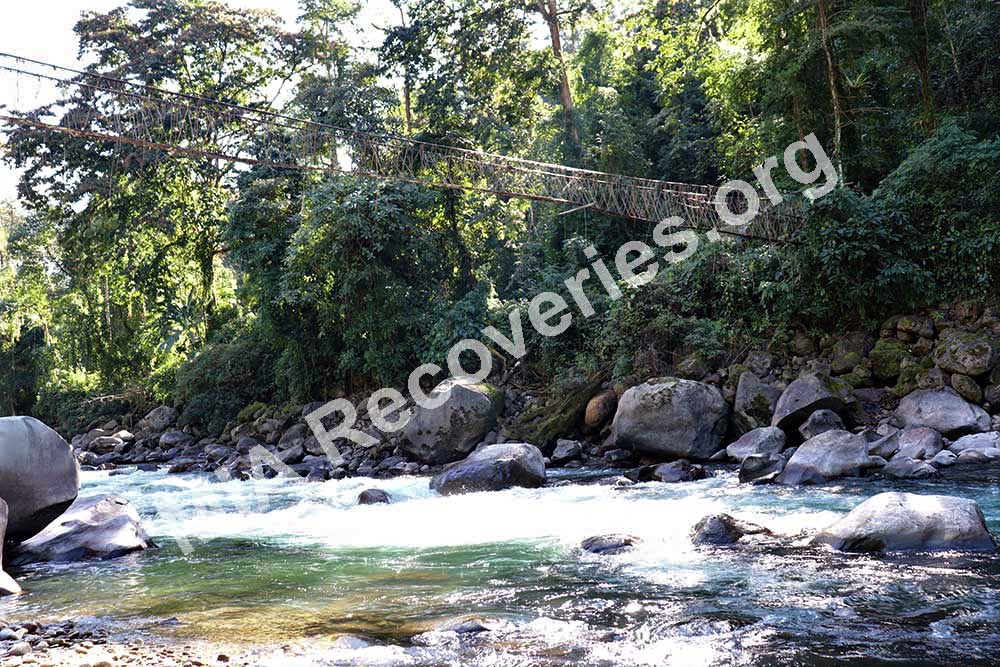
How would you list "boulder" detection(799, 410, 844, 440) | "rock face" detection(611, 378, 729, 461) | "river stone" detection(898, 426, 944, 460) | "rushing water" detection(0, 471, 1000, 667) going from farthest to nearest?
"rock face" detection(611, 378, 729, 461) → "boulder" detection(799, 410, 844, 440) → "river stone" detection(898, 426, 944, 460) → "rushing water" detection(0, 471, 1000, 667)

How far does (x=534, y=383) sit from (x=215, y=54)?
12106mm

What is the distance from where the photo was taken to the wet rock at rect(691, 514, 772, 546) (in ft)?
19.3

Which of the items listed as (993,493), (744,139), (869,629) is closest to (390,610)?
(869,629)

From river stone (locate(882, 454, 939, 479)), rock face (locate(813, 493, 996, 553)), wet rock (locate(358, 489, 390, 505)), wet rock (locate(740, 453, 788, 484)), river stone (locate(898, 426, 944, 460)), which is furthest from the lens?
wet rock (locate(358, 489, 390, 505))

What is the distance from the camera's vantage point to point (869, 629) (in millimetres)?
3926

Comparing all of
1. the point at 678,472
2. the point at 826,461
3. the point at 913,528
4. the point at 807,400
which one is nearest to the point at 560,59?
the point at 807,400

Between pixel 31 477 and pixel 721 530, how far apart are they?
17.0ft

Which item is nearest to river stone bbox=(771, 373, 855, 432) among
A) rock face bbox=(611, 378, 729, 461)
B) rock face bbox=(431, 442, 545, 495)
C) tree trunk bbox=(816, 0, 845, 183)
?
rock face bbox=(611, 378, 729, 461)

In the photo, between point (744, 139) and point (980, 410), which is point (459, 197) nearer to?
point (744, 139)

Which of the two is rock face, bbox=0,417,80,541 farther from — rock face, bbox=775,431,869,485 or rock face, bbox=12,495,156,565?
rock face, bbox=775,431,869,485

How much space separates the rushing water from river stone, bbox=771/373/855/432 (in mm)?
2063

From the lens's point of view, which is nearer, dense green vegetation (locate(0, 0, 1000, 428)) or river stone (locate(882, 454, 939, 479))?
river stone (locate(882, 454, 939, 479))

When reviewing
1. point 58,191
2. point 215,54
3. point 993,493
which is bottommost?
point 993,493

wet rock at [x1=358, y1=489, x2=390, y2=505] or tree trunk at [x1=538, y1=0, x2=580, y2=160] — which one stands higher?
tree trunk at [x1=538, y1=0, x2=580, y2=160]
